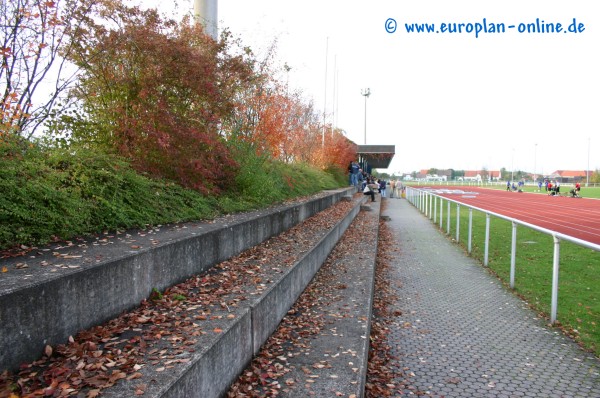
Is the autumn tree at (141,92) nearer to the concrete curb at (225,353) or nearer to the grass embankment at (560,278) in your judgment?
the concrete curb at (225,353)

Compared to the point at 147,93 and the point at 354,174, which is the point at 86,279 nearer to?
the point at 147,93

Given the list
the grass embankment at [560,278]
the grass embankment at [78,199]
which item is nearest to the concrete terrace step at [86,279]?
the grass embankment at [78,199]

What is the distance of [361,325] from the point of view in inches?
174

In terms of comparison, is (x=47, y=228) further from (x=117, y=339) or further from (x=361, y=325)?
(x=361, y=325)

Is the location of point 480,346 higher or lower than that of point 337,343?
lower

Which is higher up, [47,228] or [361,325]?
[47,228]

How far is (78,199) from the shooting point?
14.0ft

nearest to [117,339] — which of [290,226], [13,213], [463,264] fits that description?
[13,213]

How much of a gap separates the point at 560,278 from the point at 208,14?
929 centimetres

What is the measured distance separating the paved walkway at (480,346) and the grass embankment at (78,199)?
10.9ft

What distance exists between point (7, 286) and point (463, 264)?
8496 mm

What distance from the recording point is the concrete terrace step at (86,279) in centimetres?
229

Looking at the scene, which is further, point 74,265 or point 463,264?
point 463,264

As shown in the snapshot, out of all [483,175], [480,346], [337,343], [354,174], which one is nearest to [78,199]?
[337,343]
